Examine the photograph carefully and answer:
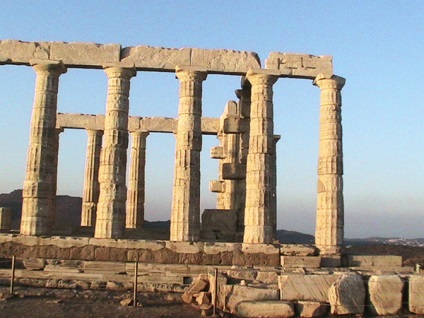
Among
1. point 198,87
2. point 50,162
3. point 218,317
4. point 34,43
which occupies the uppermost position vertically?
point 34,43

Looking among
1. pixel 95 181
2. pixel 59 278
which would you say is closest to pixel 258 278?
pixel 59 278

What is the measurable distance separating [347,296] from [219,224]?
554 inches

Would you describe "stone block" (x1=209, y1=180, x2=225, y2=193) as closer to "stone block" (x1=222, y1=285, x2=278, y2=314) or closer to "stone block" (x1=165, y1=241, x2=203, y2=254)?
"stone block" (x1=165, y1=241, x2=203, y2=254)

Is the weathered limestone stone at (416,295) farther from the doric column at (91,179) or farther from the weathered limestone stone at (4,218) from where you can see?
the weathered limestone stone at (4,218)

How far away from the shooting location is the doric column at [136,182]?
33312 millimetres

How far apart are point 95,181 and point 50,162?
8836 mm

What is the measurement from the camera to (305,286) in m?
15.0

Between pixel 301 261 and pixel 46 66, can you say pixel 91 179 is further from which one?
pixel 301 261

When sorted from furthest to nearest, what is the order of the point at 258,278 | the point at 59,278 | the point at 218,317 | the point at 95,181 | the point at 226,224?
the point at 95,181 < the point at 226,224 < the point at 59,278 < the point at 258,278 < the point at 218,317

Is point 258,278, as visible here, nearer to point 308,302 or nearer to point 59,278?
point 308,302

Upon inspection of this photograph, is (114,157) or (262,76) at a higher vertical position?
(262,76)

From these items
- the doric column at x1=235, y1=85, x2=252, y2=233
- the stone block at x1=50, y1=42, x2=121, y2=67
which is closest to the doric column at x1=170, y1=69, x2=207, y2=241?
the stone block at x1=50, y1=42, x2=121, y2=67

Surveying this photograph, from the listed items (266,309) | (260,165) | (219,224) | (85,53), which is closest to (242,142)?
(219,224)

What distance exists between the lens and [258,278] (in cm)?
1644
